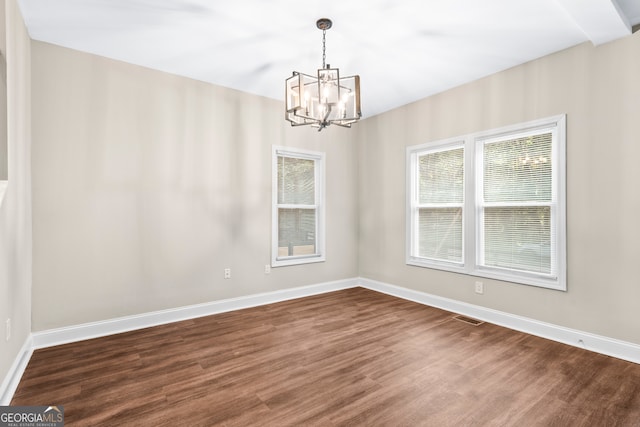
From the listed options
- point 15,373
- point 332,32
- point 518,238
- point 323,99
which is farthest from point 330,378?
point 332,32

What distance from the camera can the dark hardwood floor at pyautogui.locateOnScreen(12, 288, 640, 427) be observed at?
186 centimetres

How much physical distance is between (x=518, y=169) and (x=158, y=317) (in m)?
4.17

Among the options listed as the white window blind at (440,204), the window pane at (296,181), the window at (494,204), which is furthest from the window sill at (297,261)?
the white window blind at (440,204)

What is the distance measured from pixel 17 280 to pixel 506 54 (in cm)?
467

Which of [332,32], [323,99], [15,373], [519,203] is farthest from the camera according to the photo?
[519,203]

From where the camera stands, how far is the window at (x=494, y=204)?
3076mm

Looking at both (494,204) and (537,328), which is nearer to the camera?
(537,328)

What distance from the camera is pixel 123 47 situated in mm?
2959

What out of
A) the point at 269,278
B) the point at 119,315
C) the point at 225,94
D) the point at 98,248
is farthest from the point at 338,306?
the point at 225,94

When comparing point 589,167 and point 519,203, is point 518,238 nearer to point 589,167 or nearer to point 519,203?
point 519,203

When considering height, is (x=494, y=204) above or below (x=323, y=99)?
below

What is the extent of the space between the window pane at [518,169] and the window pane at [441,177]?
33cm

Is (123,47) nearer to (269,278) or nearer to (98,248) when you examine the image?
(98,248)

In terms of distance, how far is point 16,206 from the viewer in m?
2.30
